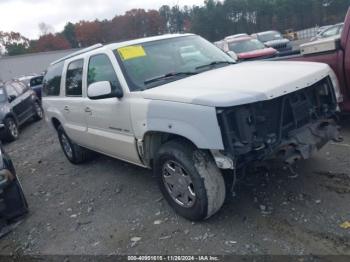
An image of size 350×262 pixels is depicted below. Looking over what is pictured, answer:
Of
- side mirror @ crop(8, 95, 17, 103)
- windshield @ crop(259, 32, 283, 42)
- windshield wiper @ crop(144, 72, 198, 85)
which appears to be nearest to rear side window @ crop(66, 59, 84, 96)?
windshield wiper @ crop(144, 72, 198, 85)

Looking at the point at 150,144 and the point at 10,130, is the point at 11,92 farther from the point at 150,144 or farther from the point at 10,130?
the point at 150,144

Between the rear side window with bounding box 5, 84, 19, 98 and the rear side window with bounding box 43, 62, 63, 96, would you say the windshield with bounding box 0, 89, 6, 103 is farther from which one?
the rear side window with bounding box 43, 62, 63, 96

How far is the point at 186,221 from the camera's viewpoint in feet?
12.6

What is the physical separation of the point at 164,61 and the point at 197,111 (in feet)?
4.40

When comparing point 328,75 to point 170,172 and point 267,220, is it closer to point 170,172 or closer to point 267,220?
point 267,220

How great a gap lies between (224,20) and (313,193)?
5391 cm

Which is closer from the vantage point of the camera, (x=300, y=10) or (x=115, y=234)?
(x=115, y=234)

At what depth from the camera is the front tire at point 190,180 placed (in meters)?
3.41

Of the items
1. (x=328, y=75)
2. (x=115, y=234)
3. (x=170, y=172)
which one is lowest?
(x=115, y=234)

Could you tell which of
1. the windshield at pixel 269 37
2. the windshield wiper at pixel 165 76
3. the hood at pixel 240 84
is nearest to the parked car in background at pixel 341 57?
the hood at pixel 240 84

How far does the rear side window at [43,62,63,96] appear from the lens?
19.3 feet

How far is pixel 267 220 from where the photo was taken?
3.62 meters

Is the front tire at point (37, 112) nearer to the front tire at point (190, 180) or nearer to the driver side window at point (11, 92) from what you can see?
the driver side window at point (11, 92)

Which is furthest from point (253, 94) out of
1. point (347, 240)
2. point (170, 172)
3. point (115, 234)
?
point (115, 234)
